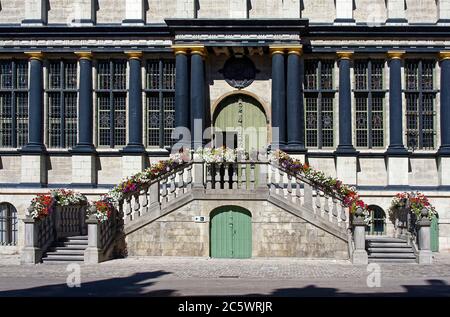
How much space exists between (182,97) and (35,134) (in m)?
5.55

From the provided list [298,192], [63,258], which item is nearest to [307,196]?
[298,192]

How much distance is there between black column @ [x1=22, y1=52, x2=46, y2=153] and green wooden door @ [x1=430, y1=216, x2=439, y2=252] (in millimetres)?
14095

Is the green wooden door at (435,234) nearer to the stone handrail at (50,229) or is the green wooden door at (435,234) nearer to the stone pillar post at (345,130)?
the stone pillar post at (345,130)

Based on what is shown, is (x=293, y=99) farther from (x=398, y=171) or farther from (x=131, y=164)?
(x=131, y=164)

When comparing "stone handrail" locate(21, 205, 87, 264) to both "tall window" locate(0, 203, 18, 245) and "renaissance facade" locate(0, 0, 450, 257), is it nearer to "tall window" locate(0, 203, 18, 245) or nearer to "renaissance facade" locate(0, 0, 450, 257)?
"renaissance facade" locate(0, 0, 450, 257)

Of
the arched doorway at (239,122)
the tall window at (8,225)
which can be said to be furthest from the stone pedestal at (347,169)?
the tall window at (8,225)

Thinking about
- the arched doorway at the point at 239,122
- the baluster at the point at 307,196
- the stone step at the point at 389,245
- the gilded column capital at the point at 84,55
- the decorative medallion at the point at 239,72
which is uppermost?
the gilded column capital at the point at 84,55

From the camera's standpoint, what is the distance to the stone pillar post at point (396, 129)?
25.4 m

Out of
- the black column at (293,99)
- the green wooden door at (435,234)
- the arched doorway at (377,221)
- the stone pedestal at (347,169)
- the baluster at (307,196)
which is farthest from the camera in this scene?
the stone pedestal at (347,169)

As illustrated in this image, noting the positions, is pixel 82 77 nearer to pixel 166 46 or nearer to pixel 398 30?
pixel 166 46

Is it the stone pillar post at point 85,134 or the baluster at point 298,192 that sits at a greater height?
the stone pillar post at point 85,134

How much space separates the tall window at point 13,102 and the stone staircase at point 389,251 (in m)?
13.2

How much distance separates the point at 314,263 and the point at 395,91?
8.50 meters

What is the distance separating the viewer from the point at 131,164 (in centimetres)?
2561
